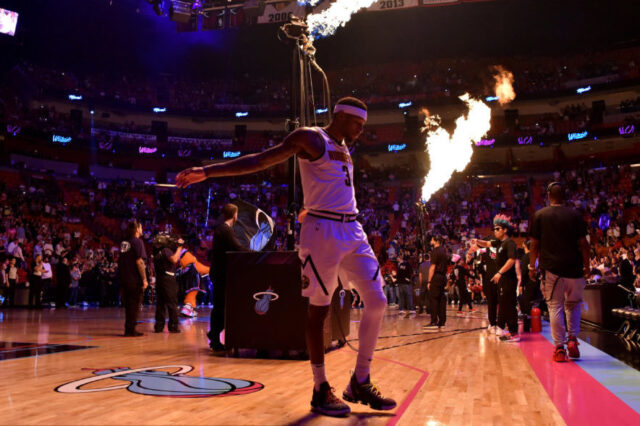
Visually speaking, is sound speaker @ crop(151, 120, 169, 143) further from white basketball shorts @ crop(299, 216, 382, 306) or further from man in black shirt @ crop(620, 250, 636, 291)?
white basketball shorts @ crop(299, 216, 382, 306)

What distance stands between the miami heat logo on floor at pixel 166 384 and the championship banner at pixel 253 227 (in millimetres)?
3186

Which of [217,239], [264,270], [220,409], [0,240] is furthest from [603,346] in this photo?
[0,240]

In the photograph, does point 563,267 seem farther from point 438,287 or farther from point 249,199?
point 249,199

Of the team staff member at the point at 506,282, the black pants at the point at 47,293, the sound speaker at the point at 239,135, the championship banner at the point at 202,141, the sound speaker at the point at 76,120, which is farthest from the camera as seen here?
the sound speaker at the point at 239,135

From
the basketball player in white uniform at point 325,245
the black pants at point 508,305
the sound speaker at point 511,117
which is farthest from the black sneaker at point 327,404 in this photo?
the sound speaker at point 511,117

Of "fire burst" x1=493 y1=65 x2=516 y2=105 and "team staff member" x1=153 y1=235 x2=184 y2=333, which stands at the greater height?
"fire burst" x1=493 y1=65 x2=516 y2=105

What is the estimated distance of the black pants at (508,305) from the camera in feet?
27.0

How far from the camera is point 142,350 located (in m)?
6.45

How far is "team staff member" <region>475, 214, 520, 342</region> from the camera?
26.8 feet

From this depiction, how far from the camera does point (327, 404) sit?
3223mm

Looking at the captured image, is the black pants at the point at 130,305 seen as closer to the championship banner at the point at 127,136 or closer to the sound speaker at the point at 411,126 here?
the championship banner at the point at 127,136

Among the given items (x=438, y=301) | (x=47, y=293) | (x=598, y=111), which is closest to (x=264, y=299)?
(x=438, y=301)

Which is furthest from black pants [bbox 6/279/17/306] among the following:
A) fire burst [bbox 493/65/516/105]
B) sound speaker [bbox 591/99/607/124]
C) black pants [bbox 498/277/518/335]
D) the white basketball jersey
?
sound speaker [bbox 591/99/607/124]

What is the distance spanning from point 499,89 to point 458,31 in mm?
5292
